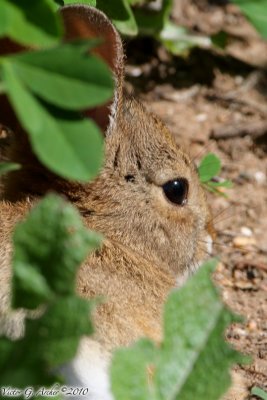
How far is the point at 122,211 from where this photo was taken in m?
4.63

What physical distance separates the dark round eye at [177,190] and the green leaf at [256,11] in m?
1.13

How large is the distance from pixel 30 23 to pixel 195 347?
45.0 inches

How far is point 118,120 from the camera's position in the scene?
15.2ft

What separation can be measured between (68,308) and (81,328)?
0.07 meters

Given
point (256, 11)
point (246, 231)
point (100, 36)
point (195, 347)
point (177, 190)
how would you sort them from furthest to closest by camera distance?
point (246, 231)
point (256, 11)
point (177, 190)
point (100, 36)
point (195, 347)

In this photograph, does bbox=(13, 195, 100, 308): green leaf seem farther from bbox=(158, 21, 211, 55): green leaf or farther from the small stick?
bbox=(158, 21, 211, 55): green leaf

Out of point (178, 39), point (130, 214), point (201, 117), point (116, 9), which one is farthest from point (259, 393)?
point (178, 39)

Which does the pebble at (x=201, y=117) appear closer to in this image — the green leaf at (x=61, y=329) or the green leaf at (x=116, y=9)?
the green leaf at (x=116, y=9)

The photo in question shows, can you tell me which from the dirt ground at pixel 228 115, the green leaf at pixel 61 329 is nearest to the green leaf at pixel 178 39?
the dirt ground at pixel 228 115

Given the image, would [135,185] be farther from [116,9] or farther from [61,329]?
[61,329]

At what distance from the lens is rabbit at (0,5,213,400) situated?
13.2 feet

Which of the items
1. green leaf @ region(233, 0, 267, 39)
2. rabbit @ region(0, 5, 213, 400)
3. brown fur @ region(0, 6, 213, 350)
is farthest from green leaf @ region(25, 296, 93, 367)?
green leaf @ region(233, 0, 267, 39)

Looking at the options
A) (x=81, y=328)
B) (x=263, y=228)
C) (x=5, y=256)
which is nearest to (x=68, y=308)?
(x=81, y=328)

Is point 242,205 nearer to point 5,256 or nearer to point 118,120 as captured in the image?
point 118,120
